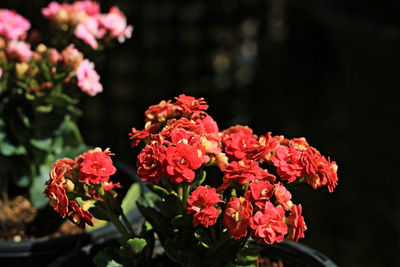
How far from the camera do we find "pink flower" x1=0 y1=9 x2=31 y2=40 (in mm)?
1776

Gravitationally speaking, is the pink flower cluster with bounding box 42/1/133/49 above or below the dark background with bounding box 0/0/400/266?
above

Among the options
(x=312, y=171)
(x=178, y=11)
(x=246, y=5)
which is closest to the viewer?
(x=312, y=171)

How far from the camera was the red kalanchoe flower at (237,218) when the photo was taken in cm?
107

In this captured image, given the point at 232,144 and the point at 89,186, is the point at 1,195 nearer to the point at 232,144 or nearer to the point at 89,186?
the point at 89,186

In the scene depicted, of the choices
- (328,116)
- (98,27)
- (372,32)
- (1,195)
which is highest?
(98,27)

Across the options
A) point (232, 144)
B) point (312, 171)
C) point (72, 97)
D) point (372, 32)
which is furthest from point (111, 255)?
point (372, 32)

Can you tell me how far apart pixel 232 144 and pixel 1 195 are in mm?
1042

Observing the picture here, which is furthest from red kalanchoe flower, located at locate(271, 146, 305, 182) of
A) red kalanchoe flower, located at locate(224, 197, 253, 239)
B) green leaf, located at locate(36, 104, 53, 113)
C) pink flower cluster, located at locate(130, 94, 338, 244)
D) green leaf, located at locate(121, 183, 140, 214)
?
green leaf, located at locate(36, 104, 53, 113)

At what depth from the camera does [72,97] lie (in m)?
1.75

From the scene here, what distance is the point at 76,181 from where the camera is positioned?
1185 mm

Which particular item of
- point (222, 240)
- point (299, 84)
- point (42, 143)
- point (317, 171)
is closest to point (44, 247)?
point (42, 143)

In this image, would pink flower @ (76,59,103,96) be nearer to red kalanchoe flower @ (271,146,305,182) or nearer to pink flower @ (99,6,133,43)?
pink flower @ (99,6,133,43)

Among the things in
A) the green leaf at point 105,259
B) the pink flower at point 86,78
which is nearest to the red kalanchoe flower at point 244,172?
the green leaf at point 105,259

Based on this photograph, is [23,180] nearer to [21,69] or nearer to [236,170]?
[21,69]
